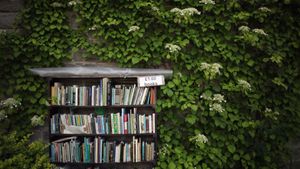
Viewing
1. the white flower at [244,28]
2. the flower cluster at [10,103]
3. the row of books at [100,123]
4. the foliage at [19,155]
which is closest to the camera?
the foliage at [19,155]

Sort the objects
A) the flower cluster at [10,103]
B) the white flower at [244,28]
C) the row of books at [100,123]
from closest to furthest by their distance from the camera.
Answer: the flower cluster at [10,103] < the row of books at [100,123] < the white flower at [244,28]

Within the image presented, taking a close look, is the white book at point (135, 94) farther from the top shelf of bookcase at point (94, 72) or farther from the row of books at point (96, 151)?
the row of books at point (96, 151)

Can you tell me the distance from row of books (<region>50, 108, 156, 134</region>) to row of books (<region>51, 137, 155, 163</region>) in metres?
0.13

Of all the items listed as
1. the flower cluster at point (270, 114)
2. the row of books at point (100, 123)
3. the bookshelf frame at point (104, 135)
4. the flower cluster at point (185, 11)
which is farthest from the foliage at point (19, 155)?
the flower cluster at point (270, 114)

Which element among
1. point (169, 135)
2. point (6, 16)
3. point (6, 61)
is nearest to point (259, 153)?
point (169, 135)

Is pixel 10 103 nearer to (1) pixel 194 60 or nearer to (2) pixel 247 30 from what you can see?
(1) pixel 194 60

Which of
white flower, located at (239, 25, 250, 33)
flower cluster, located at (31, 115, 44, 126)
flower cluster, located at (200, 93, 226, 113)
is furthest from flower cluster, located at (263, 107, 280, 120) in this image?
flower cluster, located at (31, 115, 44, 126)

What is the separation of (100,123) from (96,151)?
0.37m

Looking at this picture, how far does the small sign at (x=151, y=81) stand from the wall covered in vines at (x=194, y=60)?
148 mm

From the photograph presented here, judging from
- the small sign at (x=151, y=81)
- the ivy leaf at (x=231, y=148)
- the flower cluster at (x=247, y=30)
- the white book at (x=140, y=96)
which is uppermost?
the flower cluster at (x=247, y=30)

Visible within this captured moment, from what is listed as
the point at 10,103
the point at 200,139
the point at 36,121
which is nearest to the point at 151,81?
the point at 200,139

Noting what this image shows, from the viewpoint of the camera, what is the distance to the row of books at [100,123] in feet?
11.3

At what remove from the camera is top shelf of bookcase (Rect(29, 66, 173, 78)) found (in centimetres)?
335

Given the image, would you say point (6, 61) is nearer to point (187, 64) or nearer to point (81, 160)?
point (81, 160)
